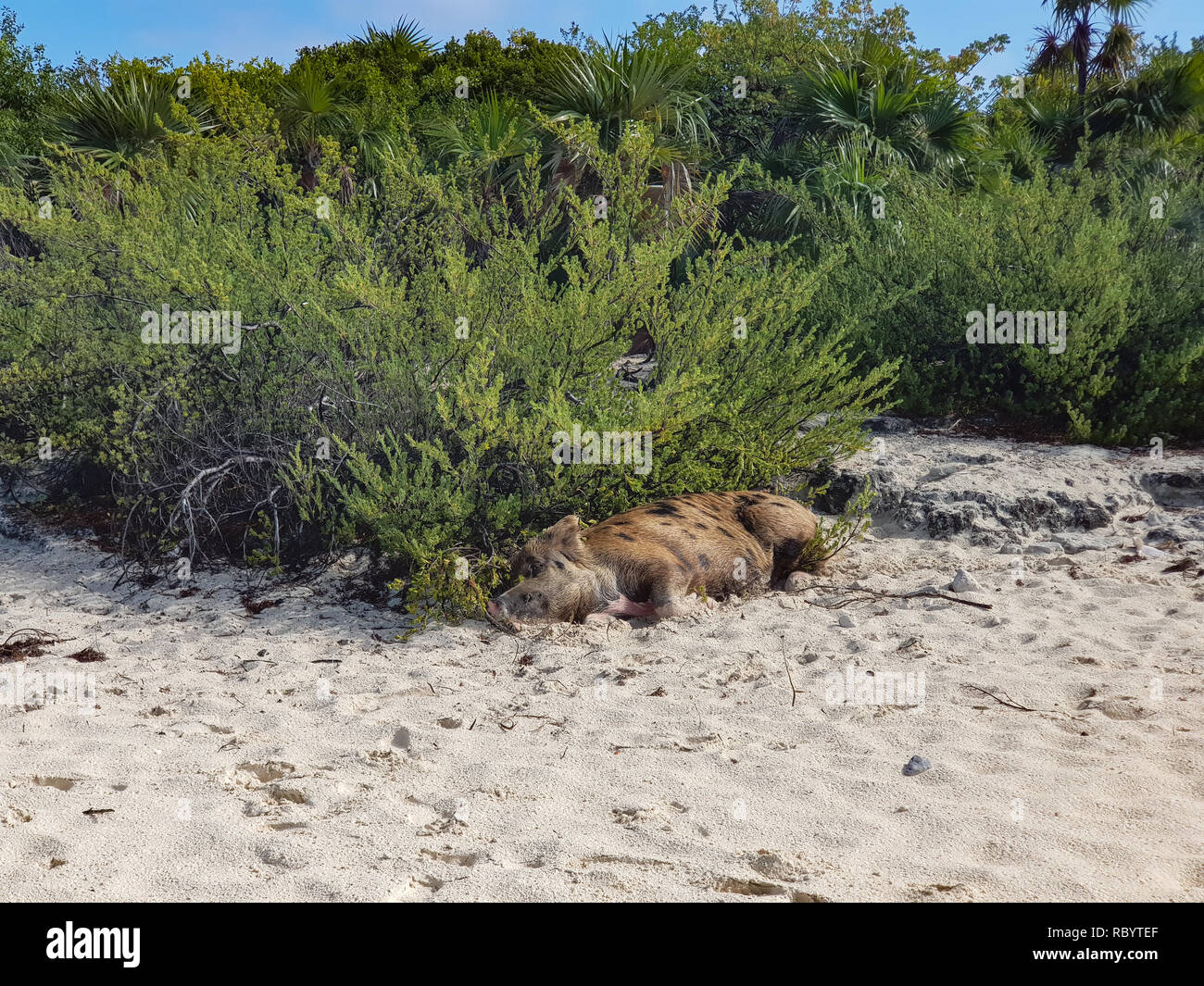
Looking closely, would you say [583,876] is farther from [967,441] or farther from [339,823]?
[967,441]

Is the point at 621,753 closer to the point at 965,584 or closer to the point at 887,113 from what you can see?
the point at 965,584

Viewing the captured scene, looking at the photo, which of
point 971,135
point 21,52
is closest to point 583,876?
point 971,135

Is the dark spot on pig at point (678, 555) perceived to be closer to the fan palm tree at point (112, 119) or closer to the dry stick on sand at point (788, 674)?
the dry stick on sand at point (788, 674)

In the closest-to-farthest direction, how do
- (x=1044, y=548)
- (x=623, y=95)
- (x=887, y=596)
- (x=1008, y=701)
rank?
(x=1008, y=701) → (x=887, y=596) → (x=1044, y=548) → (x=623, y=95)

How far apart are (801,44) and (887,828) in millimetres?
24781

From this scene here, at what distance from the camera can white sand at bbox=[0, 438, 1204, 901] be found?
2.96 meters

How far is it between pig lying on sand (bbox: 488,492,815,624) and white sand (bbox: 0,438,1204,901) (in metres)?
0.15

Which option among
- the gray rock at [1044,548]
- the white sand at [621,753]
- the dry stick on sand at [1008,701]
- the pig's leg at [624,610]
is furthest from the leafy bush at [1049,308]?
the dry stick on sand at [1008,701]

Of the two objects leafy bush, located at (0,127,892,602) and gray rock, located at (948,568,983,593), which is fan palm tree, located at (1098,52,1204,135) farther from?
gray rock, located at (948,568,983,593)

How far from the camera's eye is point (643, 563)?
536cm

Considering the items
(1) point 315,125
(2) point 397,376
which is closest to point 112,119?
(1) point 315,125

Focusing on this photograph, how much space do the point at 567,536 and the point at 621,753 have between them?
1608 millimetres

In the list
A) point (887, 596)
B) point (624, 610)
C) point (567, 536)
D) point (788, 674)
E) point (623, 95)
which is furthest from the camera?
point (623, 95)

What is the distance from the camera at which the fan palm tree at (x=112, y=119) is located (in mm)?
16516
